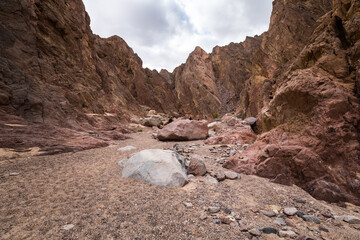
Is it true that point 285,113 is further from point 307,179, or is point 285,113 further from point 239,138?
point 239,138

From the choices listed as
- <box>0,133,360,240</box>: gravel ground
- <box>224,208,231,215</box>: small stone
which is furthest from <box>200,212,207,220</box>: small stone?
<box>224,208,231,215</box>: small stone

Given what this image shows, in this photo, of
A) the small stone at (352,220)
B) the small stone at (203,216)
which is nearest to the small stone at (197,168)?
the small stone at (203,216)

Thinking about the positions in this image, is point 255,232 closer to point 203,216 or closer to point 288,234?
point 288,234

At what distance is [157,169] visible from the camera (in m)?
3.21

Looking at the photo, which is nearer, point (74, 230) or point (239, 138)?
point (74, 230)

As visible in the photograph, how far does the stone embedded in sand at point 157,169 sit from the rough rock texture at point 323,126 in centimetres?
161

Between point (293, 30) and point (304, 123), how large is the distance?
16.3 m

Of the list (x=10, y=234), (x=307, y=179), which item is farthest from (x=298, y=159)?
(x=10, y=234)

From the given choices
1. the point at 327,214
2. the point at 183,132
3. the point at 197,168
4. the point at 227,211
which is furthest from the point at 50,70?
the point at 327,214

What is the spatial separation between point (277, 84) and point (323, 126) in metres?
12.0

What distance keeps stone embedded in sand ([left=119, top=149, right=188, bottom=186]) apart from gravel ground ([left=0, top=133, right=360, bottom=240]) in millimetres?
159

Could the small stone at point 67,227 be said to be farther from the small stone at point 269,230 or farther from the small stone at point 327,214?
the small stone at point 327,214

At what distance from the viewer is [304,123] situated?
382 cm

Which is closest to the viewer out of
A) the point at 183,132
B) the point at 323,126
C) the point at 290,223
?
the point at 290,223
